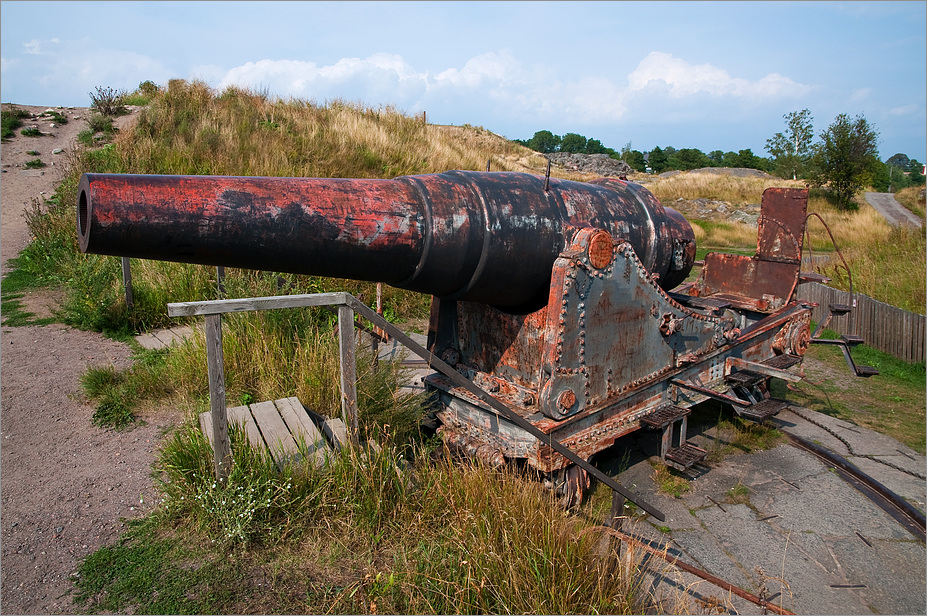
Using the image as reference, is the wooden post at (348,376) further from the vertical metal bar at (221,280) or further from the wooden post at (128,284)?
the wooden post at (128,284)

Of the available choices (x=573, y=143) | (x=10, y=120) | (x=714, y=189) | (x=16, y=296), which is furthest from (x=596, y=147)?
(x=16, y=296)

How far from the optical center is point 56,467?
12.3ft

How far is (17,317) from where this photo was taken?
22.6 ft

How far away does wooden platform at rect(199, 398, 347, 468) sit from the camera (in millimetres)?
3139

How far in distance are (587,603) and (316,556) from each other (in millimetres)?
1167

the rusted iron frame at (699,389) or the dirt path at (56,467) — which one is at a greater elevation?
the rusted iron frame at (699,389)

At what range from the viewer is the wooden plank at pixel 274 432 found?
124 inches

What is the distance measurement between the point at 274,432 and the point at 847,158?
95.0ft

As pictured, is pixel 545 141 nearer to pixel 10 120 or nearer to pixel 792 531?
pixel 10 120

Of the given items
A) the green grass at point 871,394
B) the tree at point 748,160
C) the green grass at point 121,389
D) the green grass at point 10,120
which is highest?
the tree at point 748,160

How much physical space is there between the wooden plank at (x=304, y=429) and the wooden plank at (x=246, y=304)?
71cm

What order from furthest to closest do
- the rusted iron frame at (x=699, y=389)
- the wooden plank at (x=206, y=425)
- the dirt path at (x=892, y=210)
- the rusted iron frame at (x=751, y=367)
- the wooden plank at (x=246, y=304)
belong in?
the dirt path at (x=892, y=210) < the rusted iron frame at (x=751, y=367) < the rusted iron frame at (x=699, y=389) < the wooden plank at (x=206, y=425) < the wooden plank at (x=246, y=304)

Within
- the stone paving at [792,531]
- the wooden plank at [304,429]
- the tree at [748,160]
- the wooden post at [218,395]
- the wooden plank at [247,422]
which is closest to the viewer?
the wooden post at [218,395]

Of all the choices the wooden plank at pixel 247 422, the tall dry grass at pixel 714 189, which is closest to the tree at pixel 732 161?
the tall dry grass at pixel 714 189
